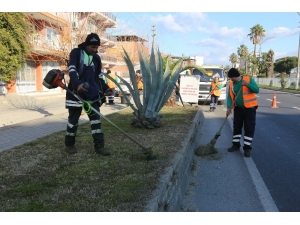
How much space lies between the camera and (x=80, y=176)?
3.82 meters

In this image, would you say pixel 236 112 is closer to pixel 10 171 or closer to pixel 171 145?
pixel 171 145

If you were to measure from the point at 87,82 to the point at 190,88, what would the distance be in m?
10.5

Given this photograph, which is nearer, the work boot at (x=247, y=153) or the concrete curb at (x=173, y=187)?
the concrete curb at (x=173, y=187)

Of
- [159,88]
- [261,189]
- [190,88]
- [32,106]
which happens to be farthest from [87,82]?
[32,106]

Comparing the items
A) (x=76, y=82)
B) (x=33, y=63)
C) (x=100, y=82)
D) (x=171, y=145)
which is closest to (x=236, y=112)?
(x=171, y=145)

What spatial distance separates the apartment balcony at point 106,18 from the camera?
14493mm

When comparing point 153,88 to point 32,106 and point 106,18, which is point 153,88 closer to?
point 106,18

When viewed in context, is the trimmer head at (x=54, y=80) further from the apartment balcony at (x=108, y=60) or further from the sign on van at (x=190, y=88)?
the apartment balcony at (x=108, y=60)

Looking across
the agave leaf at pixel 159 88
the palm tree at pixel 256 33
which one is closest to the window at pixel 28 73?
the agave leaf at pixel 159 88

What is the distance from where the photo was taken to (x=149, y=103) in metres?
7.77

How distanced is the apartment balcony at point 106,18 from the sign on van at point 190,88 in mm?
4684

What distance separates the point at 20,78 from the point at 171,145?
18.5 meters

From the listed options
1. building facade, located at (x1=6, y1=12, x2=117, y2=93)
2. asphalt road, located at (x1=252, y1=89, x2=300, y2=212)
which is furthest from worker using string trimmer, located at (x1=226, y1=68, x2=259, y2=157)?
building facade, located at (x1=6, y1=12, x2=117, y2=93)

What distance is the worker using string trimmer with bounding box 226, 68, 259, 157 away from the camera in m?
6.10
